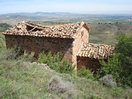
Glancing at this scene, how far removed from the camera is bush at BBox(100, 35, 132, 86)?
8.07 meters

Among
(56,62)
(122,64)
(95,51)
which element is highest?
(95,51)

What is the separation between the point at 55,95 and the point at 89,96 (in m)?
1.31

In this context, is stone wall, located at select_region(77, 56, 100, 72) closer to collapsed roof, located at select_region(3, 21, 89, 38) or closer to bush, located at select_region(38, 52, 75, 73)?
bush, located at select_region(38, 52, 75, 73)

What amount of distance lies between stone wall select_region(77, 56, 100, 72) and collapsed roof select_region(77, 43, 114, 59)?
0.32 meters

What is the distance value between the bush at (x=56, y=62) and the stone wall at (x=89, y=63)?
1.52 meters

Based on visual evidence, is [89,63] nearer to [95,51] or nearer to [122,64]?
[95,51]

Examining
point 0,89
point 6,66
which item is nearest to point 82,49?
point 6,66

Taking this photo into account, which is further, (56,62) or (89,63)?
(89,63)

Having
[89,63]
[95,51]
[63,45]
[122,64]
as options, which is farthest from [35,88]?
[95,51]

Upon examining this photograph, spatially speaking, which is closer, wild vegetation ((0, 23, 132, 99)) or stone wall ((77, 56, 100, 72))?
wild vegetation ((0, 23, 132, 99))

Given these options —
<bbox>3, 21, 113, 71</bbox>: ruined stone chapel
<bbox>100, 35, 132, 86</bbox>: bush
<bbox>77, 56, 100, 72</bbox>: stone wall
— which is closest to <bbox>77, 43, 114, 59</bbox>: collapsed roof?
<bbox>3, 21, 113, 71</bbox>: ruined stone chapel

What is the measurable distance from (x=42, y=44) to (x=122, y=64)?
5984 mm

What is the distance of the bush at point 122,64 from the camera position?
8075 millimetres

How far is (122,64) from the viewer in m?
8.69
